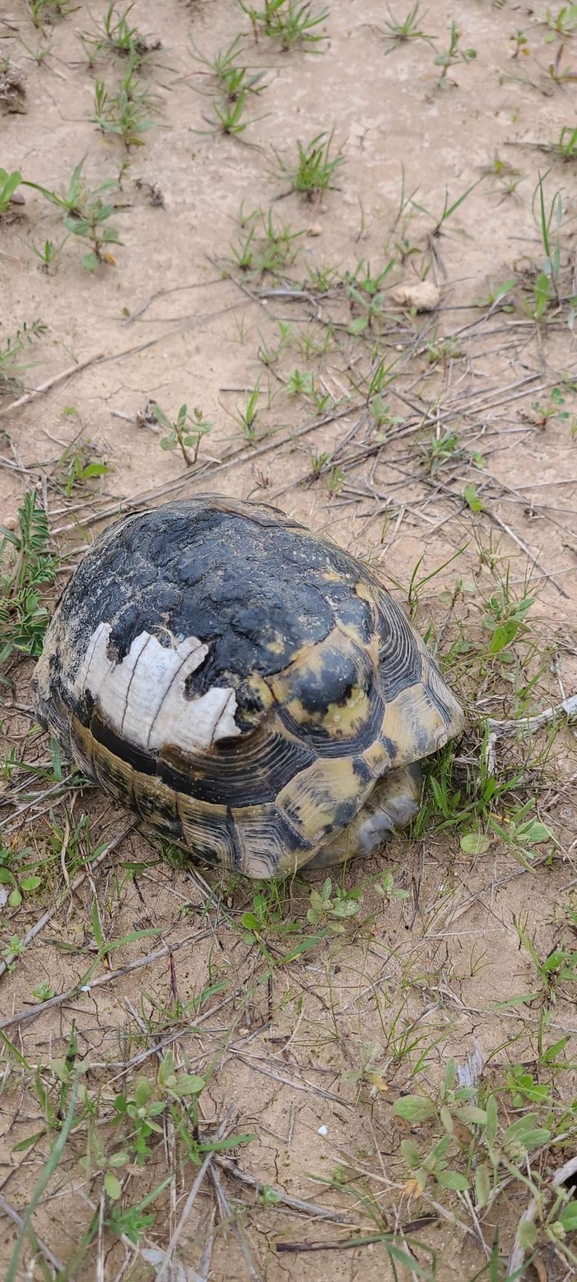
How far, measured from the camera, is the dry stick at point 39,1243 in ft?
6.15

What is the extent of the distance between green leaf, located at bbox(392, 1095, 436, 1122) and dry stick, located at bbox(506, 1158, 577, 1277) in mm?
268

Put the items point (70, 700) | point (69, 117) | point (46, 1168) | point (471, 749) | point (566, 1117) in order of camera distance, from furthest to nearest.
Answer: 1. point (69, 117)
2. point (471, 749)
3. point (70, 700)
4. point (566, 1117)
5. point (46, 1168)

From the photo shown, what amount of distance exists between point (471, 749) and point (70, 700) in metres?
1.17

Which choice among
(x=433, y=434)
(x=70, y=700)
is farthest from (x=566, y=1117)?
(x=433, y=434)

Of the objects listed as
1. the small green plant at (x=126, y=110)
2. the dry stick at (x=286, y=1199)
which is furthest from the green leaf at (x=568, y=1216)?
the small green plant at (x=126, y=110)

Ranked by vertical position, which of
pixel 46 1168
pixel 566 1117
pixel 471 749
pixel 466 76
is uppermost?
pixel 466 76

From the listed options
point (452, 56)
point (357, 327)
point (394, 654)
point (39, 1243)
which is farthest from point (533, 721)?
point (452, 56)

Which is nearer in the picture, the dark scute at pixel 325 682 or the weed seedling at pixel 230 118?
the dark scute at pixel 325 682

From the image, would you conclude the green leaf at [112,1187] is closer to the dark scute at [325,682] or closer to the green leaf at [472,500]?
the dark scute at [325,682]

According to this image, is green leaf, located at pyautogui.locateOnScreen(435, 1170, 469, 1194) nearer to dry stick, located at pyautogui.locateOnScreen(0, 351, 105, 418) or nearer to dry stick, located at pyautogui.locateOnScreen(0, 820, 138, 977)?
dry stick, located at pyautogui.locateOnScreen(0, 820, 138, 977)

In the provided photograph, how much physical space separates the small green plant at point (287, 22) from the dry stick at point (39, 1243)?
204 inches

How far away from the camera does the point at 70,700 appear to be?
8.04ft

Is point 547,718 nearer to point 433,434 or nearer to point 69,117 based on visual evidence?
point 433,434

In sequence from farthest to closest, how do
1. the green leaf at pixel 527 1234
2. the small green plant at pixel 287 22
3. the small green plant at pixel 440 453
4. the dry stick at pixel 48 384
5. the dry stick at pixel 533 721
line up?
the small green plant at pixel 287 22
the dry stick at pixel 48 384
the small green plant at pixel 440 453
the dry stick at pixel 533 721
the green leaf at pixel 527 1234
